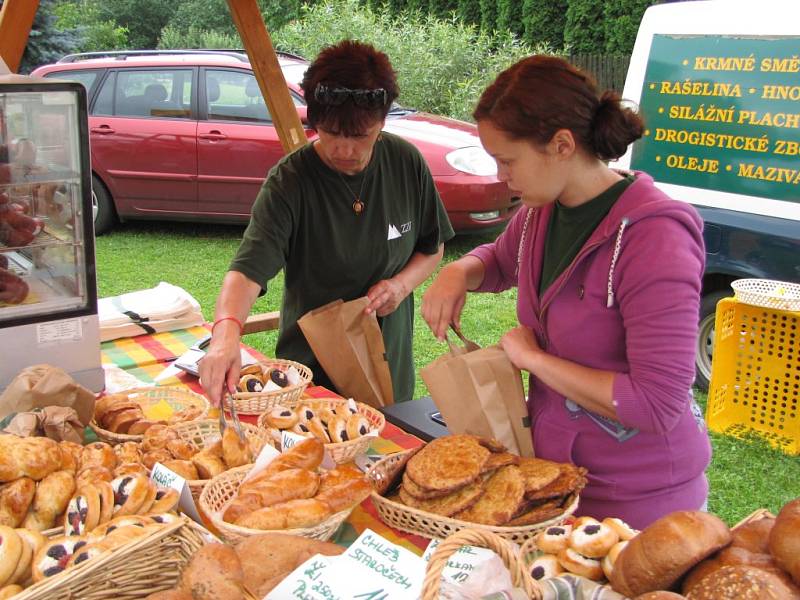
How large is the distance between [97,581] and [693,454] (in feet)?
4.14

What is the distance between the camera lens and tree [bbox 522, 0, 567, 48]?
1361 centimetres

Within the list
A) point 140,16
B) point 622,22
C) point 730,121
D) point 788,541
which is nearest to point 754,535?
point 788,541

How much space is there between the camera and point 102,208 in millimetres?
8812

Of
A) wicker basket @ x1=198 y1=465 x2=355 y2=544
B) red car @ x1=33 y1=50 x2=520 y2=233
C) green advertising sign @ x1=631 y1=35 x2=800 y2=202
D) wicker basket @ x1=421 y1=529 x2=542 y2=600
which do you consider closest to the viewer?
wicker basket @ x1=421 y1=529 x2=542 y2=600

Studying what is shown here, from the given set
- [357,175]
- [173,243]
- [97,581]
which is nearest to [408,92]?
[173,243]

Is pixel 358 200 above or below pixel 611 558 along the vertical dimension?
above

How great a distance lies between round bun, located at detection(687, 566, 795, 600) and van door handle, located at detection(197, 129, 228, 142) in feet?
25.5

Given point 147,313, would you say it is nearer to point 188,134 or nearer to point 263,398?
point 263,398

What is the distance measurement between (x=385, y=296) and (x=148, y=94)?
276 inches

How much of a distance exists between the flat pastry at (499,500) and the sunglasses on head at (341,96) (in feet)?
3.93

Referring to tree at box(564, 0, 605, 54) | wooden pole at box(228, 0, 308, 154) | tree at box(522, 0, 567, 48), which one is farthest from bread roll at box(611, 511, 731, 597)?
tree at box(522, 0, 567, 48)

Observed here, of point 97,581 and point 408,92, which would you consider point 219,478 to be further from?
point 408,92

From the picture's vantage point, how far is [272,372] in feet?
8.21

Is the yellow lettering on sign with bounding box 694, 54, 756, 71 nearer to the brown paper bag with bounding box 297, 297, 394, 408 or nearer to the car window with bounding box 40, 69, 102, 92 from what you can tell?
the brown paper bag with bounding box 297, 297, 394, 408
